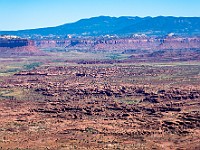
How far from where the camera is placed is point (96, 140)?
198ft

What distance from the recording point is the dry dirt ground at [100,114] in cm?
6006

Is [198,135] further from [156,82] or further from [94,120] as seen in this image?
[156,82]

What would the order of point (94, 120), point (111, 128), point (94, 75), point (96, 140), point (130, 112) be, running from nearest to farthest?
point (96, 140), point (111, 128), point (94, 120), point (130, 112), point (94, 75)

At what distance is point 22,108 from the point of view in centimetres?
8462

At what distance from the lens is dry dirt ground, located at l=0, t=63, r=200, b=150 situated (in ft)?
197

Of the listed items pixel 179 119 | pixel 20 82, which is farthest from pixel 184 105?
pixel 20 82

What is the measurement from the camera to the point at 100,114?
77188 millimetres

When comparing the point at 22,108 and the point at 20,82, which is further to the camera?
the point at 20,82

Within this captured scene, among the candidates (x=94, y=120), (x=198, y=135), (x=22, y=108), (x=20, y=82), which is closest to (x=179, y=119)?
(x=198, y=135)

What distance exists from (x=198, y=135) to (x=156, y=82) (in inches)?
2336

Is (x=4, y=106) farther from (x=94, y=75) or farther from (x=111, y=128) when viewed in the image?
(x=94, y=75)

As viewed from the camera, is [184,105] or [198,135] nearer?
[198,135]

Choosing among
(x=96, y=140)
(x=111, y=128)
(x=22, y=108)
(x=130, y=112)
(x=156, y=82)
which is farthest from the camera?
(x=156, y=82)

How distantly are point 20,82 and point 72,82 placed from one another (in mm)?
15037
